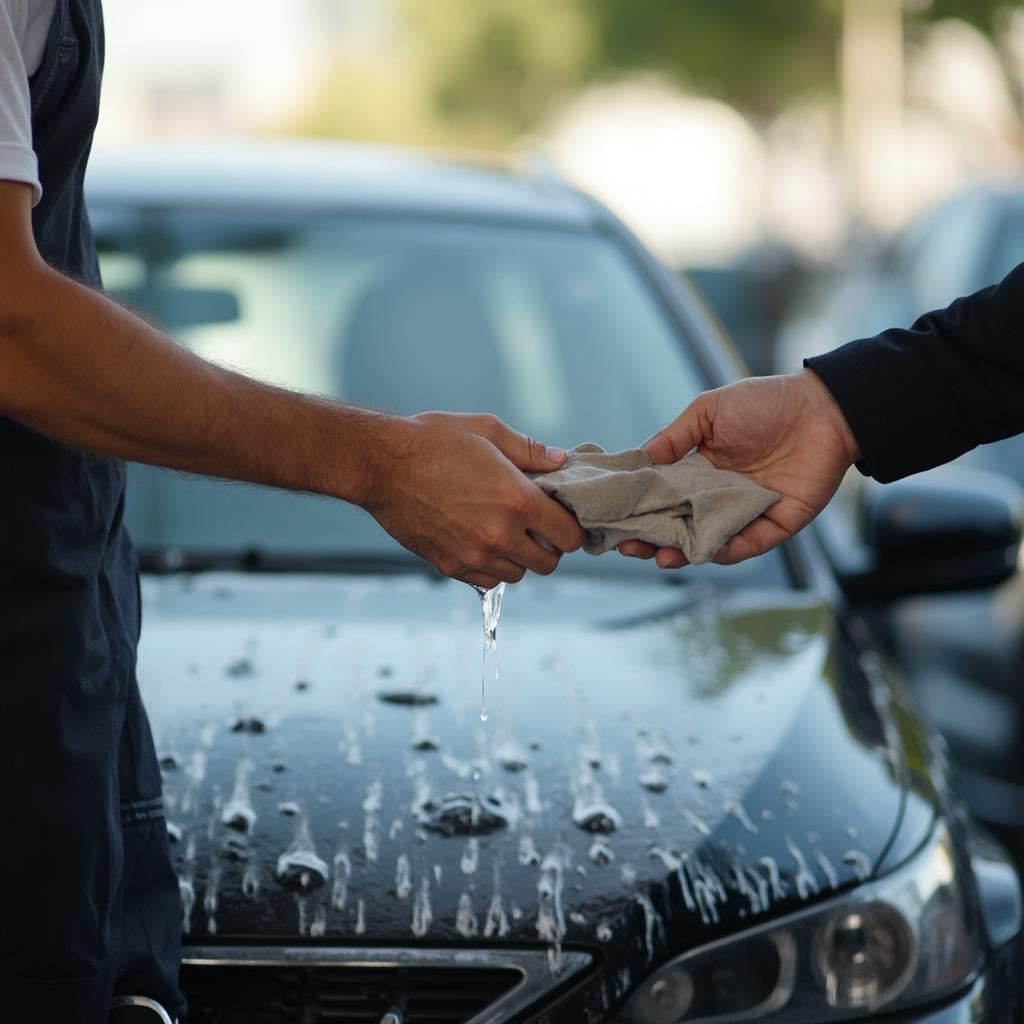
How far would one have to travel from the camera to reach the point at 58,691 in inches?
63.8

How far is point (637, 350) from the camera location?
10.8ft

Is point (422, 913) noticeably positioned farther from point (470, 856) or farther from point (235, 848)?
point (235, 848)

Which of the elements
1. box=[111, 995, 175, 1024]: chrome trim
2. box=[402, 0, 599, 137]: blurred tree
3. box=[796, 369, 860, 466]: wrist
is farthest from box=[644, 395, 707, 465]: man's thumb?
box=[402, 0, 599, 137]: blurred tree

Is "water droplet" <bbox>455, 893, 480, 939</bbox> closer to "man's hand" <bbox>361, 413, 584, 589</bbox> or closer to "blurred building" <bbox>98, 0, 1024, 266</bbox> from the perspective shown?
"man's hand" <bbox>361, 413, 584, 589</bbox>

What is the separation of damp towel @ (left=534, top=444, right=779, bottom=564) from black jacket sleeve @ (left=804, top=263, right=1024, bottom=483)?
230mm

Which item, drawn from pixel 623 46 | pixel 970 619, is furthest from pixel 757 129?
pixel 970 619

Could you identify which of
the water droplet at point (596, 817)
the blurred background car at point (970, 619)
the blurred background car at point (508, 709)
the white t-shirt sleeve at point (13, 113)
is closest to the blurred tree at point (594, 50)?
the blurred background car at point (970, 619)

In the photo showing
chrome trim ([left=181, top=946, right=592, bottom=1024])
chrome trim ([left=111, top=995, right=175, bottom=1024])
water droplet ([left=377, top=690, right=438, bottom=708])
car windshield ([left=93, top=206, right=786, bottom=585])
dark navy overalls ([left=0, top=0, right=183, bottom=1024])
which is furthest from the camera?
car windshield ([left=93, top=206, right=786, bottom=585])

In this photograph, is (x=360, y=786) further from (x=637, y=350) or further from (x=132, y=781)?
(x=637, y=350)

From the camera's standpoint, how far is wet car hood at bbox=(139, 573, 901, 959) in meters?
1.91

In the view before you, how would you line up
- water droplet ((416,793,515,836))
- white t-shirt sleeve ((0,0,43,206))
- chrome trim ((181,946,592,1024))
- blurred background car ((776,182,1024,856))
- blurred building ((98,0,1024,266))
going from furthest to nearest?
blurred building ((98,0,1024,266)) → blurred background car ((776,182,1024,856)) → water droplet ((416,793,515,836)) → chrome trim ((181,946,592,1024)) → white t-shirt sleeve ((0,0,43,206))

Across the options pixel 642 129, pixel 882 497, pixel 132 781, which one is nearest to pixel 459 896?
pixel 132 781

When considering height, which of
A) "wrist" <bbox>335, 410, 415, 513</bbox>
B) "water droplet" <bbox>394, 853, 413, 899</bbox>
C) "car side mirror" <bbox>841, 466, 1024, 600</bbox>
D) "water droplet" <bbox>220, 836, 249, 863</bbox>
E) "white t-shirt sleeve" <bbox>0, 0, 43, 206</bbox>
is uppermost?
"white t-shirt sleeve" <bbox>0, 0, 43, 206</bbox>

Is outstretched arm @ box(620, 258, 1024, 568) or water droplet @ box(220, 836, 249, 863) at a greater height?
outstretched arm @ box(620, 258, 1024, 568)
